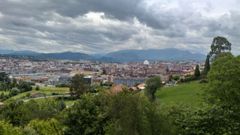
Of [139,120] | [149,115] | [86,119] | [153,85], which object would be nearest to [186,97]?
[153,85]

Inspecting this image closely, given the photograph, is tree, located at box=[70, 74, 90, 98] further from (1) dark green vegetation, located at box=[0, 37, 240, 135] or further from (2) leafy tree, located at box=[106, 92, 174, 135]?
A: (2) leafy tree, located at box=[106, 92, 174, 135]

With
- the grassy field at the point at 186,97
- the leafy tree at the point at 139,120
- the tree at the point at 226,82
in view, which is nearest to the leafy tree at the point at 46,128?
the grassy field at the point at 186,97

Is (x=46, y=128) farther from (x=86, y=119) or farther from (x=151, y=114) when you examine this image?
(x=151, y=114)

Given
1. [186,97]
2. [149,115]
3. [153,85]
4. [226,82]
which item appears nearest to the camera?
[149,115]

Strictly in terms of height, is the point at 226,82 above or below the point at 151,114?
above

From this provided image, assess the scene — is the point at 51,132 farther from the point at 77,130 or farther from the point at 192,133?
the point at 192,133

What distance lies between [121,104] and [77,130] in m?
8.54

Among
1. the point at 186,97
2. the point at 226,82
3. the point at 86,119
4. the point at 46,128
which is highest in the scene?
the point at 226,82

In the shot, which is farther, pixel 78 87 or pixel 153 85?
pixel 78 87

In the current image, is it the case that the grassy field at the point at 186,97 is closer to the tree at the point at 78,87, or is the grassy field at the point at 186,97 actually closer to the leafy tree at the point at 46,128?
the leafy tree at the point at 46,128

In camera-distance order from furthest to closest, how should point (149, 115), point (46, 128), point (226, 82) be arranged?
1. point (46, 128)
2. point (226, 82)
3. point (149, 115)

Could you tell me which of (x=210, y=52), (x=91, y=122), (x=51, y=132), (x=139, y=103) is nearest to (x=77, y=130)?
(x=91, y=122)

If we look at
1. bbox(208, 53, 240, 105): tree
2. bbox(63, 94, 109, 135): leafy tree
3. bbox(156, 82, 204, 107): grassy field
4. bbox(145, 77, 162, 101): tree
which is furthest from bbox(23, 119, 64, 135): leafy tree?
bbox(145, 77, 162, 101): tree

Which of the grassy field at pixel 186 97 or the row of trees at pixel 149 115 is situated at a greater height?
the row of trees at pixel 149 115
